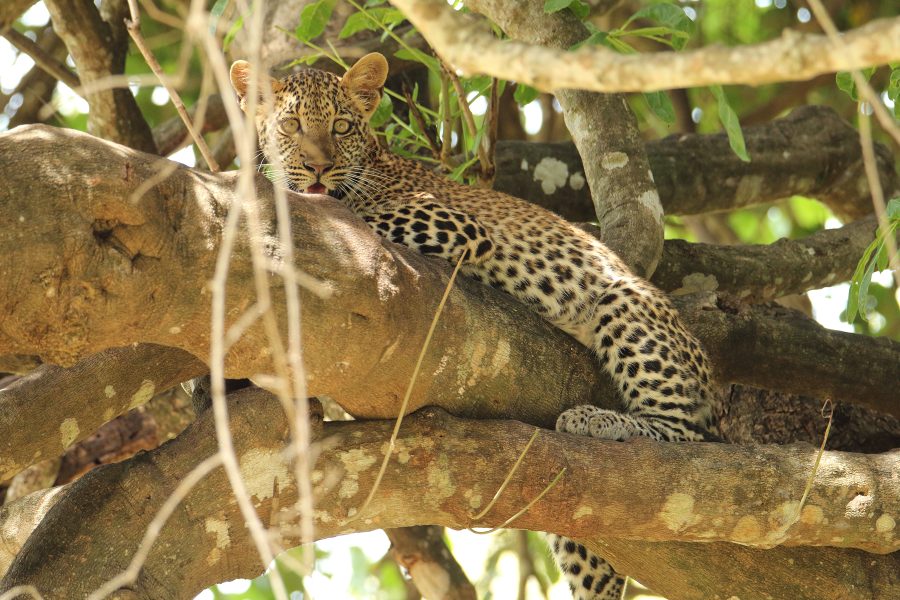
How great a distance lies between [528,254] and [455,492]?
1877 millimetres

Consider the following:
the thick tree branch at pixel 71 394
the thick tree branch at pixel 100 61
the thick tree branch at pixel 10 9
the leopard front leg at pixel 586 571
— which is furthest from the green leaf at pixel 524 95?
the thick tree branch at pixel 10 9

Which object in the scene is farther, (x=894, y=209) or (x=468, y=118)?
(x=468, y=118)

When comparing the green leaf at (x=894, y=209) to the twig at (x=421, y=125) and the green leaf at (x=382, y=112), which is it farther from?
the green leaf at (x=382, y=112)

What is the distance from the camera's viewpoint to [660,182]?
7.41 metres

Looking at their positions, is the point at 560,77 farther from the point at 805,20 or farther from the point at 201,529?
the point at 805,20

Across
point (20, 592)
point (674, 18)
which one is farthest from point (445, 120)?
point (20, 592)

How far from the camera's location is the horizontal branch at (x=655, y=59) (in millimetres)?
1948

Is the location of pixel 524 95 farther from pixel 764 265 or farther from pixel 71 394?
pixel 71 394

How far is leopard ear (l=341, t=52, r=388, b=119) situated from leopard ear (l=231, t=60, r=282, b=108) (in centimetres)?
41

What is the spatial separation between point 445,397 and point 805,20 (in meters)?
6.80

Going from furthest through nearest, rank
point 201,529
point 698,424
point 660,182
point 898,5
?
point 898,5 → point 660,182 → point 698,424 → point 201,529

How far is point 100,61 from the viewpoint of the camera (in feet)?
22.4

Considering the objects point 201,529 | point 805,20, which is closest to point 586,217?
point 805,20

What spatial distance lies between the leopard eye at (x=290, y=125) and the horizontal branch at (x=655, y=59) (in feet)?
13.1
